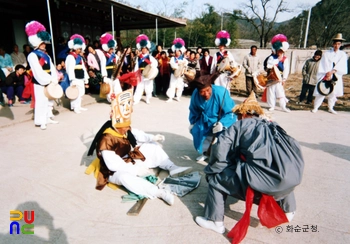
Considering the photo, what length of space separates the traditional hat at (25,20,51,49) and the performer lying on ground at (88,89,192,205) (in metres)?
3.18

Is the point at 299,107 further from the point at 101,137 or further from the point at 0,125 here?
the point at 0,125

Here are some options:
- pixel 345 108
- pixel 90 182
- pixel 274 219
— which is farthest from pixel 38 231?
pixel 345 108

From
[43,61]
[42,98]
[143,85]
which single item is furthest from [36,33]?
[143,85]

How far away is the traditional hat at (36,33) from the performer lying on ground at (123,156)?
3181 millimetres

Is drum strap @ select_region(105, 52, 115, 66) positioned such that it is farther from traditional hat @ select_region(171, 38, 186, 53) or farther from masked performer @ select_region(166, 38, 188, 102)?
traditional hat @ select_region(171, 38, 186, 53)

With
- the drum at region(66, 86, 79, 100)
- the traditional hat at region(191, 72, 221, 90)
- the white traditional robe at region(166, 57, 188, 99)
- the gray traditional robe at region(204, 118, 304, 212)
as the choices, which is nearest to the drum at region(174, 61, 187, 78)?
the white traditional robe at region(166, 57, 188, 99)

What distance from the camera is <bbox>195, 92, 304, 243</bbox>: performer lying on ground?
221 cm

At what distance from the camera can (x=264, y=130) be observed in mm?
2322

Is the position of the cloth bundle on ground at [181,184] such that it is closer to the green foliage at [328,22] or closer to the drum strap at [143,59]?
the drum strap at [143,59]

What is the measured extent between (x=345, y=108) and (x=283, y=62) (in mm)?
2766

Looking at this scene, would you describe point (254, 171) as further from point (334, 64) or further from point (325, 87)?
point (334, 64)

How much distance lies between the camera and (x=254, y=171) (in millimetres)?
2252

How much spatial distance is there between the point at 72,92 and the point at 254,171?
5.54m

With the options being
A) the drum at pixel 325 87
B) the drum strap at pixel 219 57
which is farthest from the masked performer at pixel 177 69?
the drum at pixel 325 87
